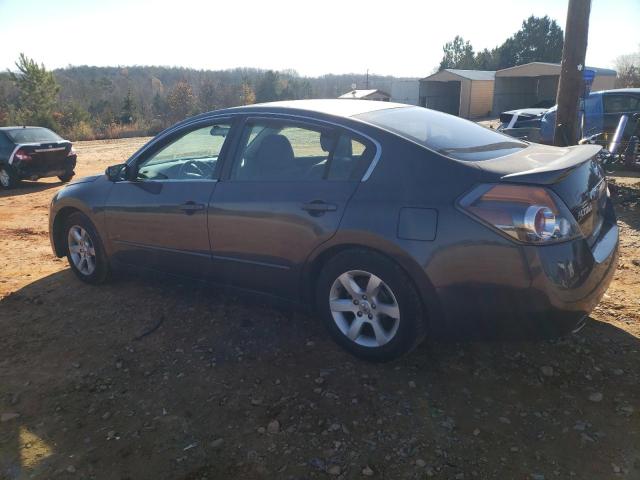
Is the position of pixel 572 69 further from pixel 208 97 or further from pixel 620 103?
pixel 208 97

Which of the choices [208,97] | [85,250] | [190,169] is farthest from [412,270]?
[208,97]

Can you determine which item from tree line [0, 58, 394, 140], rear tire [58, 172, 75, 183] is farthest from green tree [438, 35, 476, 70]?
rear tire [58, 172, 75, 183]

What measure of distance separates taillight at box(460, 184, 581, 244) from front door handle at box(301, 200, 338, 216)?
0.82 metres

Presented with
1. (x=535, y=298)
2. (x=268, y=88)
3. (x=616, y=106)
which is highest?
(x=268, y=88)

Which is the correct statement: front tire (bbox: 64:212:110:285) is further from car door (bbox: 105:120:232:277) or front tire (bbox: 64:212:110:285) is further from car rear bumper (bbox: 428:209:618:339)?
car rear bumper (bbox: 428:209:618:339)

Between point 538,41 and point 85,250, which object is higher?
point 538,41

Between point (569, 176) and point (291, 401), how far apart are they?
2.02 metres

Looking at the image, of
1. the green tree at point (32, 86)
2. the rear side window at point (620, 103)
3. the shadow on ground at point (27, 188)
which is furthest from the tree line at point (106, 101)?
the rear side window at point (620, 103)

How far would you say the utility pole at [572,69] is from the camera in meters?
7.33

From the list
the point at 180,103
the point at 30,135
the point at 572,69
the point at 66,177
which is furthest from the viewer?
the point at 180,103

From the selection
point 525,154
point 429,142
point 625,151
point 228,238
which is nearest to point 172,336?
point 228,238

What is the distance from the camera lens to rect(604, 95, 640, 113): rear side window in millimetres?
12602

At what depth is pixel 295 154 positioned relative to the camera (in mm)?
3625

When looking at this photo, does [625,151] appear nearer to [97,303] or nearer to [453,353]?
[453,353]
